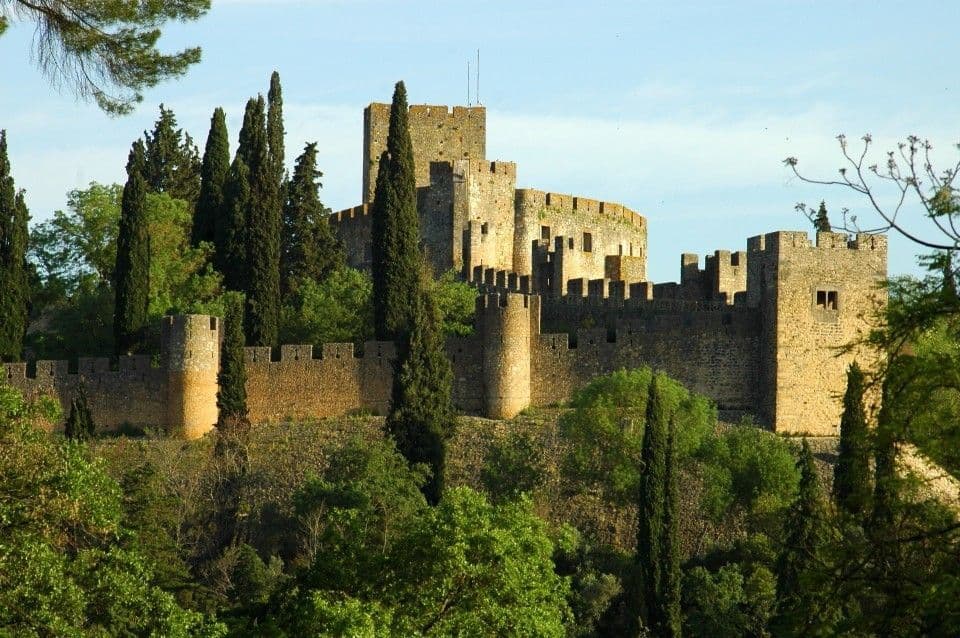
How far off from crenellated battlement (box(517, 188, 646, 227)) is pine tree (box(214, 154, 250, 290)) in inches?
334

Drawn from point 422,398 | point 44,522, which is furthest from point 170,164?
point 44,522

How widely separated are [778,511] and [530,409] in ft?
24.0

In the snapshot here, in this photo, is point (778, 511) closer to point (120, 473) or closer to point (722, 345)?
point (722, 345)

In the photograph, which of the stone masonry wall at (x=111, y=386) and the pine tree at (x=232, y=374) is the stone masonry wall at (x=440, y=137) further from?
the pine tree at (x=232, y=374)

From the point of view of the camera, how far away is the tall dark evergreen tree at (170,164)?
6294 cm

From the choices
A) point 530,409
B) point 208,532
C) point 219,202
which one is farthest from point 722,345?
point 219,202

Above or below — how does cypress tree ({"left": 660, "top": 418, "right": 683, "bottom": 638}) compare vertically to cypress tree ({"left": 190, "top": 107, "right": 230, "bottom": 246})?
below

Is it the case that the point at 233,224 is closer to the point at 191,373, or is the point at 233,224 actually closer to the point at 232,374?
the point at 191,373

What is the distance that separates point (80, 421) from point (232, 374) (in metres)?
3.59

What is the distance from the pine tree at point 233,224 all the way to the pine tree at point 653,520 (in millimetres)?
16770

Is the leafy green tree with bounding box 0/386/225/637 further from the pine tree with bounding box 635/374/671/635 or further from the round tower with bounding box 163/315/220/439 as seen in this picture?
the round tower with bounding box 163/315/220/439

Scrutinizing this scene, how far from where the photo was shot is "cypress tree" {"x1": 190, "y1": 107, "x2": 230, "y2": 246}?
191ft

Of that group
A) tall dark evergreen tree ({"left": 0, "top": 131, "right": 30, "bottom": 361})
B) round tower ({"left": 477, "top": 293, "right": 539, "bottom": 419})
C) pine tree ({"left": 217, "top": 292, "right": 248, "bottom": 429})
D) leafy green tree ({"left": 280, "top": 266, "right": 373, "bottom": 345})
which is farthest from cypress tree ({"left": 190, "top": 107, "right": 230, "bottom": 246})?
round tower ({"left": 477, "top": 293, "right": 539, "bottom": 419})

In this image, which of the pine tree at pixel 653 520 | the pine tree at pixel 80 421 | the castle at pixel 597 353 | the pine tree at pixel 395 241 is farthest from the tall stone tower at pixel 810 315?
the pine tree at pixel 80 421
